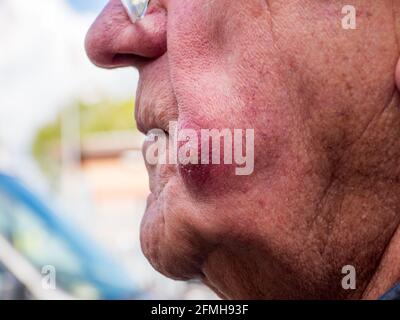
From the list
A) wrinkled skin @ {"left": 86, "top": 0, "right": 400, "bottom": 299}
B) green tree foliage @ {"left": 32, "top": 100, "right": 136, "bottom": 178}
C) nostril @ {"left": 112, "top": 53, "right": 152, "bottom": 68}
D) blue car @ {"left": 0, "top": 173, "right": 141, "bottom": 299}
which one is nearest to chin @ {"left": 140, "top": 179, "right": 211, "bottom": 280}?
wrinkled skin @ {"left": 86, "top": 0, "right": 400, "bottom": 299}

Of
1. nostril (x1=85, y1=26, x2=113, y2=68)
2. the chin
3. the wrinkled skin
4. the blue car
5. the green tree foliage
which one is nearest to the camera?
the wrinkled skin

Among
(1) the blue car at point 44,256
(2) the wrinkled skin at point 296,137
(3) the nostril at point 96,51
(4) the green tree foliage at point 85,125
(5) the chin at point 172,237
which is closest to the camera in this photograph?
(2) the wrinkled skin at point 296,137

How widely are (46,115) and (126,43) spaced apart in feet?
91.6

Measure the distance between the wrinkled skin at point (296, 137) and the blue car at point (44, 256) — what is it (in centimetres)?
275

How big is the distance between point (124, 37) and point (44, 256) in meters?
2.89

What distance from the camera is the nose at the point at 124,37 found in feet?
4.36

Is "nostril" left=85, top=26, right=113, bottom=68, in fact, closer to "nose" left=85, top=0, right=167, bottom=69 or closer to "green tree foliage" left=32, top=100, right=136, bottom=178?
"nose" left=85, top=0, right=167, bottom=69

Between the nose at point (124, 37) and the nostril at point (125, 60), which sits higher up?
the nose at point (124, 37)

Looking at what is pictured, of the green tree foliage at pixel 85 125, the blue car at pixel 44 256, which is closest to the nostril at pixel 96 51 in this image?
the blue car at pixel 44 256

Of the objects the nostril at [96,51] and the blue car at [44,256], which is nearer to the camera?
the nostril at [96,51]

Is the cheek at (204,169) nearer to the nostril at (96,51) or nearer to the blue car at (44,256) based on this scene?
the nostril at (96,51)

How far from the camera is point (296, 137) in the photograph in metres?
1.16

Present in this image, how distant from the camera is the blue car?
12.8ft

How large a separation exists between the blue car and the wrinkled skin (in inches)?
108
